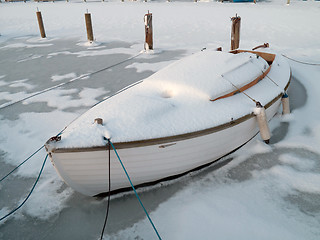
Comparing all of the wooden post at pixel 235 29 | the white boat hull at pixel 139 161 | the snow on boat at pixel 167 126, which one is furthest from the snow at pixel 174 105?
the wooden post at pixel 235 29

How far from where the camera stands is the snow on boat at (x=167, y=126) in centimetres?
303

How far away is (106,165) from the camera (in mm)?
3074

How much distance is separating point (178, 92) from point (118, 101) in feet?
3.08

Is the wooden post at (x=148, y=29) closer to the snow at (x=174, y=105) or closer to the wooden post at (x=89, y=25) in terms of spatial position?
the wooden post at (x=89, y=25)

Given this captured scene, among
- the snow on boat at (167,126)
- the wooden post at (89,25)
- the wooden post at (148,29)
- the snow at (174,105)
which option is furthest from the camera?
the wooden post at (89,25)

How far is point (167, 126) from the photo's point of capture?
335 centimetres

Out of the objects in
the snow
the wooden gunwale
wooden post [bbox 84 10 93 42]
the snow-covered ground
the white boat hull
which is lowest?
the snow-covered ground

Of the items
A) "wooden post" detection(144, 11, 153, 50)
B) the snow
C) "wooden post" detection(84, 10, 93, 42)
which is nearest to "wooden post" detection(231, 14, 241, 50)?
"wooden post" detection(144, 11, 153, 50)

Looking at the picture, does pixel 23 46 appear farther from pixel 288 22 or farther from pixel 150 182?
pixel 288 22

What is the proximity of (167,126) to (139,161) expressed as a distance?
1.88 feet

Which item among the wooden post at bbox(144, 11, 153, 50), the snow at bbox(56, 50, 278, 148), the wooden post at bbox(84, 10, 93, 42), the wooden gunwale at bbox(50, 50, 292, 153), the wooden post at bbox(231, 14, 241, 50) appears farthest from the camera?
the wooden post at bbox(84, 10, 93, 42)

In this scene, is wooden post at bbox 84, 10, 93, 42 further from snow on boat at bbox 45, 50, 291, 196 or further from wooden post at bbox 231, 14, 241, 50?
snow on boat at bbox 45, 50, 291, 196

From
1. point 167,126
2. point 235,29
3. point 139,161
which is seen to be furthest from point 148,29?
point 139,161

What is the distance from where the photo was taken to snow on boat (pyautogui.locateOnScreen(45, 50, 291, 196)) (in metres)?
3.03
